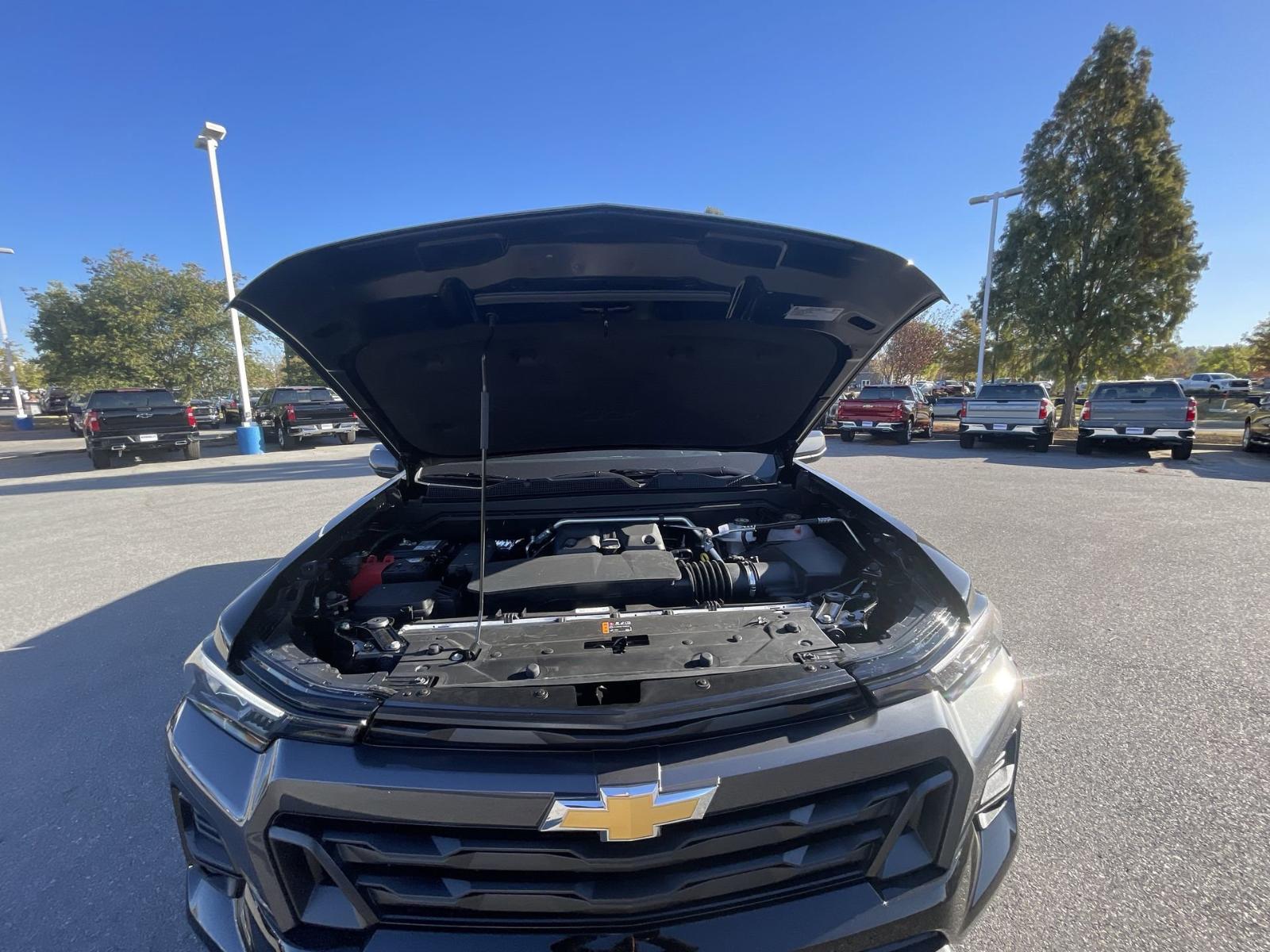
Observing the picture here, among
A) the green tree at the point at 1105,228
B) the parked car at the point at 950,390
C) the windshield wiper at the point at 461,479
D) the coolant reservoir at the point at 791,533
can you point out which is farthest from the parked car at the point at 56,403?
the parked car at the point at 950,390

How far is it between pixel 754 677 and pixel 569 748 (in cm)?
47

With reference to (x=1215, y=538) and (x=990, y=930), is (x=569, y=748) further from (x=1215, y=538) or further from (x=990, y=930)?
(x=1215, y=538)

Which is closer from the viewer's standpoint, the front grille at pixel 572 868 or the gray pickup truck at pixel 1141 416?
the front grille at pixel 572 868

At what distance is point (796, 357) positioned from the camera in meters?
Result: 2.52

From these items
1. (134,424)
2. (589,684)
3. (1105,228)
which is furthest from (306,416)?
(1105,228)

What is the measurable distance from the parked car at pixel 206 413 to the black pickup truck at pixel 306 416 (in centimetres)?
673

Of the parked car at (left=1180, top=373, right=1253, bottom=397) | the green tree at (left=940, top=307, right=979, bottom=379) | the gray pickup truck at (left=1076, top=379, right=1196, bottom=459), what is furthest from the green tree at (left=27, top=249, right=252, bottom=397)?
the parked car at (left=1180, top=373, right=1253, bottom=397)

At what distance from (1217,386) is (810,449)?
51.6 metres

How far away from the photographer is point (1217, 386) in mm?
36969

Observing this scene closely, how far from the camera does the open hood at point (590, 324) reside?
5.55 ft

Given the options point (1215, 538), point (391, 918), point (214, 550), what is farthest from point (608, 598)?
point (1215, 538)

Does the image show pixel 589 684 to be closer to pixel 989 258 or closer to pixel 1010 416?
pixel 1010 416

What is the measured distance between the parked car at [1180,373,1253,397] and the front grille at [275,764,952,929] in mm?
46337

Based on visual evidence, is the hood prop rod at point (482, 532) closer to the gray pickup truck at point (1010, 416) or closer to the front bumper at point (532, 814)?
the front bumper at point (532, 814)
